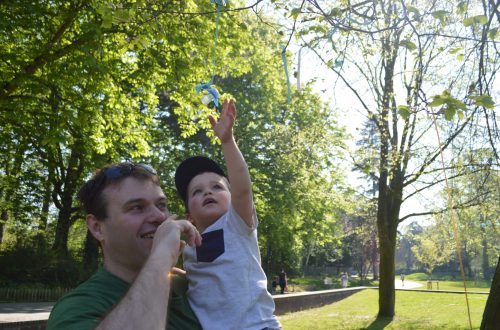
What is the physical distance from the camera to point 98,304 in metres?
1.97

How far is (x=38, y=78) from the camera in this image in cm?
1048

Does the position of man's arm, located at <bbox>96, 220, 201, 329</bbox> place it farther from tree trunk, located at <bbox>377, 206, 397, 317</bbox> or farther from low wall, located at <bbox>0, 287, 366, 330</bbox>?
tree trunk, located at <bbox>377, 206, 397, 317</bbox>

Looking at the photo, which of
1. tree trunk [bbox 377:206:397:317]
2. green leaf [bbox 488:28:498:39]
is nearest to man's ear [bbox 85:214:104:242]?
green leaf [bbox 488:28:498:39]

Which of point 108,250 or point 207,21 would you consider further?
point 207,21

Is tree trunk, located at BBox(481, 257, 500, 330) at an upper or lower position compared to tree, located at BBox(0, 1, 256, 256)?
lower

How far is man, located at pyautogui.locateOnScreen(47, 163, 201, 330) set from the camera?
74.8 inches

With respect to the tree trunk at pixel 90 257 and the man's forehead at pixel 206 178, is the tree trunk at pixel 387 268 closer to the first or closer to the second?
the tree trunk at pixel 90 257

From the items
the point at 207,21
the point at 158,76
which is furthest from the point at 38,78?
the point at 207,21

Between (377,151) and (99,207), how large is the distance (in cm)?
1475

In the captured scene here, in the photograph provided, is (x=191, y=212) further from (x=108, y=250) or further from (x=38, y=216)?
(x=38, y=216)

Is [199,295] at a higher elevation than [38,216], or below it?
below

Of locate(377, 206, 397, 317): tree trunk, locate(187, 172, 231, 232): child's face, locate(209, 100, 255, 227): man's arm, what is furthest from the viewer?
locate(377, 206, 397, 317): tree trunk

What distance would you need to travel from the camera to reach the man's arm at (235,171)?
2.59m

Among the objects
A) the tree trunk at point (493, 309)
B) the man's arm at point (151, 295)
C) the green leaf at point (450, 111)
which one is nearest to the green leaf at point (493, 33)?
the green leaf at point (450, 111)
